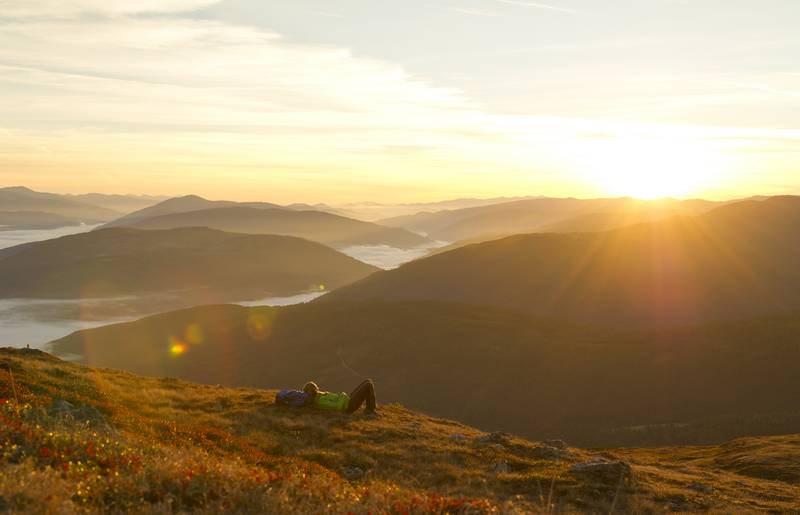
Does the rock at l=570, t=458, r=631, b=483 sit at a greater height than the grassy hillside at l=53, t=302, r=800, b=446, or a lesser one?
greater

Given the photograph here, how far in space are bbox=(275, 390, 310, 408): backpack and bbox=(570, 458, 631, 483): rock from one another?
494 inches

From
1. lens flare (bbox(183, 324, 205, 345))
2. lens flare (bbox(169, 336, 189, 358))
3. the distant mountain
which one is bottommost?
lens flare (bbox(169, 336, 189, 358))

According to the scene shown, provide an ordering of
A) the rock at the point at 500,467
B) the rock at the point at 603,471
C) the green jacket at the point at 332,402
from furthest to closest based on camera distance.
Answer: the green jacket at the point at 332,402
the rock at the point at 500,467
the rock at the point at 603,471

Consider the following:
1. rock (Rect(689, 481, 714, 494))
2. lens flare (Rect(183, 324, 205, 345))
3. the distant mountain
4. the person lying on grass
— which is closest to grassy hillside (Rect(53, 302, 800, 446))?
lens flare (Rect(183, 324, 205, 345))

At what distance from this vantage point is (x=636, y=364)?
91.8m

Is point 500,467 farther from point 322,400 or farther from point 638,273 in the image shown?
point 638,273

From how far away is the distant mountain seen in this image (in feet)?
445

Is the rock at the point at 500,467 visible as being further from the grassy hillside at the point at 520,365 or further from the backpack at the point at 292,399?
the grassy hillside at the point at 520,365

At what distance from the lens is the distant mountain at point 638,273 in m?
136

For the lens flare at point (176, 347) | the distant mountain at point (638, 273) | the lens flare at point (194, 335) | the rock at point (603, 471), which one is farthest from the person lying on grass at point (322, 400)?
the lens flare at point (194, 335)

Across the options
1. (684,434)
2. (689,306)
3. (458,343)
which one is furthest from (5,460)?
(689,306)

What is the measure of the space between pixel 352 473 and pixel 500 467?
20.1ft

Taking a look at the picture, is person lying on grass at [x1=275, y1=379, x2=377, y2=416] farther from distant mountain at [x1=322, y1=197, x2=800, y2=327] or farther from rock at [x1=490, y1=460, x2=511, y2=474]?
distant mountain at [x1=322, y1=197, x2=800, y2=327]

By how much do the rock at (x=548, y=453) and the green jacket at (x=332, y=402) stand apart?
8919 millimetres
